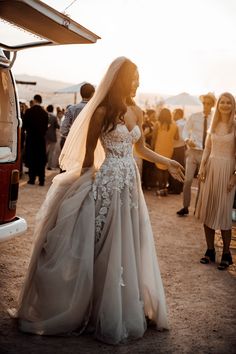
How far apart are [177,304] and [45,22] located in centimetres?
304

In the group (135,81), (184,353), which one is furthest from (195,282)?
(135,81)

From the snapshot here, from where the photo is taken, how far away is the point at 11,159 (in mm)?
5246

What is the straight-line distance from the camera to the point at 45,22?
4672mm

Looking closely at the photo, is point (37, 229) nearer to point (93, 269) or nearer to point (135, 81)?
point (93, 269)

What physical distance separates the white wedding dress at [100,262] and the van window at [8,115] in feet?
4.49

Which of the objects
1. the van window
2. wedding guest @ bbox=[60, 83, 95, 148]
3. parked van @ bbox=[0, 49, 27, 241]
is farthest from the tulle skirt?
wedding guest @ bbox=[60, 83, 95, 148]

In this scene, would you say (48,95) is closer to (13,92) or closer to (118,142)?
(13,92)

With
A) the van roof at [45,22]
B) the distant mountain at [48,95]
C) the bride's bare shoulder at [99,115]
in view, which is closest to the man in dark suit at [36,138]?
the van roof at [45,22]

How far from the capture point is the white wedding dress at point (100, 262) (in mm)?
3982

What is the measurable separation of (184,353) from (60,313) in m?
1.03

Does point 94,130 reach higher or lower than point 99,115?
lower

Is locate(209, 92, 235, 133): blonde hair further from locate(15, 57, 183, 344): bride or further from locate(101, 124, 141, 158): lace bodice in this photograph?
locate(101, 124, 141, 158): lace bodice

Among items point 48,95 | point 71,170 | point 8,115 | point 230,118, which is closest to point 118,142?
point 71,170

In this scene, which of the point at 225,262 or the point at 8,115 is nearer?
the point at 8,115
